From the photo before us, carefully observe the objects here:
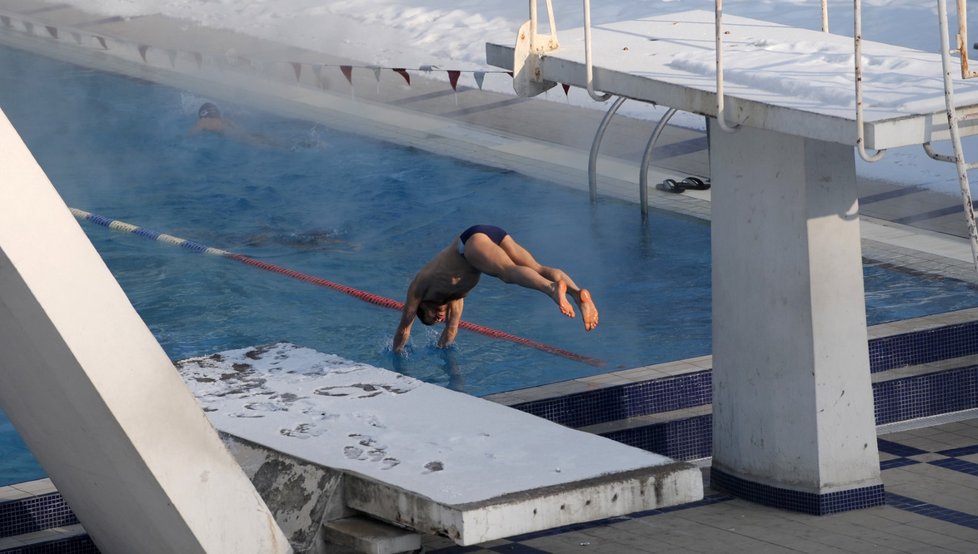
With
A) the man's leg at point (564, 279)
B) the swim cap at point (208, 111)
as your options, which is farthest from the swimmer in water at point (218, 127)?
the man's leg at point (564, 279)

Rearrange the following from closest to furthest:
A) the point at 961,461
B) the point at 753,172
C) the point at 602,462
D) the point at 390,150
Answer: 1. the point at 602,462
2. the point at 753,172
3. the point at 961,461
4. the point at 390,150

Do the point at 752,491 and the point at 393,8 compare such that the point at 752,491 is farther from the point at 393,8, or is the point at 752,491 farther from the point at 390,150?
the point at 393,8

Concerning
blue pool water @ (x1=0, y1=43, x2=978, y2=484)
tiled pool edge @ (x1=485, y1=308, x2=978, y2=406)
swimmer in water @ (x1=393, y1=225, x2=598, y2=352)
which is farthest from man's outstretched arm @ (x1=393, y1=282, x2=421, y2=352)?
tiled pool edge @ (x1=485, y1=308, x2=978, y2=406)

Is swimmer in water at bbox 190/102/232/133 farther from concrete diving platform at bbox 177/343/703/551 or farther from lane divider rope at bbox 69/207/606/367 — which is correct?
concrete diving platform at bbox 177/343/703/551

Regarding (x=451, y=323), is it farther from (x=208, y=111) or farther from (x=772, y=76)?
(x=208, y=111)

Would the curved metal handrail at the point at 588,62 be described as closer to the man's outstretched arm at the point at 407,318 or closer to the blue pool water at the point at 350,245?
the man's outstretched arm at the point at 407,318

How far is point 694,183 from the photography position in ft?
37.1

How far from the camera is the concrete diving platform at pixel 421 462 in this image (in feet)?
15.2

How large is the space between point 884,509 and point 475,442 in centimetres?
185

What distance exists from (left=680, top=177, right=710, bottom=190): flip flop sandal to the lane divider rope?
9.13 feet

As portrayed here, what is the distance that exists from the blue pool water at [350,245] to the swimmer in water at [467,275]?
39cm

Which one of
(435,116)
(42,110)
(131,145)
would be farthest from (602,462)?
(42,110)

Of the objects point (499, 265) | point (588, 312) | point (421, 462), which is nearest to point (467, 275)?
point (499, 265)

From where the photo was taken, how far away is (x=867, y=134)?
482cm
